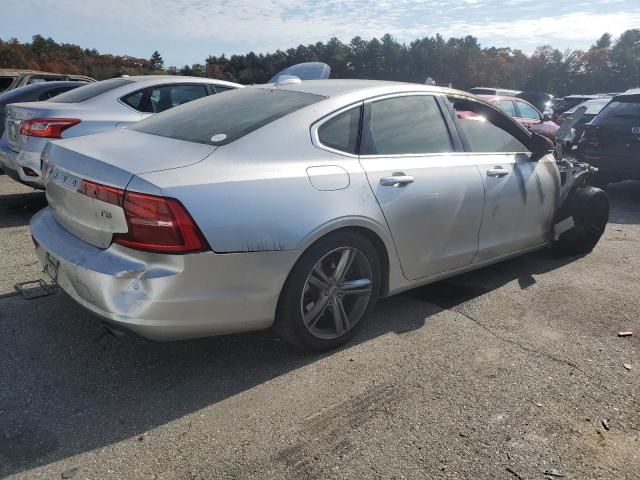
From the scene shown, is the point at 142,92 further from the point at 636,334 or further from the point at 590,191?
the point at 636,334

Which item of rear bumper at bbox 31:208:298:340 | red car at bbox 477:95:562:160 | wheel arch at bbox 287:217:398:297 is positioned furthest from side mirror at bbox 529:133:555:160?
red car at bbox 477:95:562:160

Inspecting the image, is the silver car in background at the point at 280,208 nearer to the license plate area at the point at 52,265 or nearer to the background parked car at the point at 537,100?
the license plate area at the point at 52,265

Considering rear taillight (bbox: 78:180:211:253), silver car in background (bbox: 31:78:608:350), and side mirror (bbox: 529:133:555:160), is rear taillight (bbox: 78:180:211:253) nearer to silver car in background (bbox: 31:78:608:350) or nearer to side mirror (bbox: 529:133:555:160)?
silver car in background (bbox: 31:78:608:350)

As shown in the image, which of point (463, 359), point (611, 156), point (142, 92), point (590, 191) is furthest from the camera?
point (611, 156)

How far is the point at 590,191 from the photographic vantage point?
5.12 metres

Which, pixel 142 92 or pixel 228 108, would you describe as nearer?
pixel 228 108

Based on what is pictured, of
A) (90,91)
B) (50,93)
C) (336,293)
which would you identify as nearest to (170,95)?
(90,91)

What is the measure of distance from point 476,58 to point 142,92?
55.7 metres

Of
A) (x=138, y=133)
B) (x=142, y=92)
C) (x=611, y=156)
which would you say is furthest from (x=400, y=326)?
(x=611, y=156)

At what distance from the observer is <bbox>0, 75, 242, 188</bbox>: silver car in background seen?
5559 millimetres

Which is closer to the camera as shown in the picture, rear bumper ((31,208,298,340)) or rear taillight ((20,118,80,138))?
rear bumper ((31,208,298,340))

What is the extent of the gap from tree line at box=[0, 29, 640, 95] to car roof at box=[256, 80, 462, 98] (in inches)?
1116

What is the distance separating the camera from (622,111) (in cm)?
818

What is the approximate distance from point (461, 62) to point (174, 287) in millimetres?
57927
